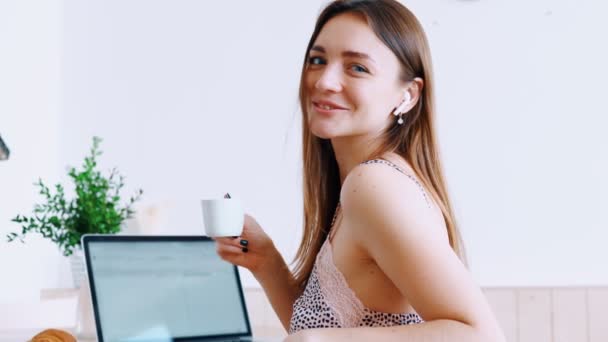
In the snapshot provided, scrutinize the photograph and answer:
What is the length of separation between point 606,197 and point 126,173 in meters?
1.45

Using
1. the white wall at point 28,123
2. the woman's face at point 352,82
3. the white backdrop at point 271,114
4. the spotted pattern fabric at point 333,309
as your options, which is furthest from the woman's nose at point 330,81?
the white wall at point 28,123

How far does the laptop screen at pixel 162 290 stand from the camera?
1506 millimetres

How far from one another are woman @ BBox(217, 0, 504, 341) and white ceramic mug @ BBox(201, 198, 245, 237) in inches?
5.4

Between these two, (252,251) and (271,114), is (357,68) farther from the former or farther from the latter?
(271,114)

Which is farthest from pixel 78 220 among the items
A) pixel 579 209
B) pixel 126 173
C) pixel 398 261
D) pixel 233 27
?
pixel 579 209

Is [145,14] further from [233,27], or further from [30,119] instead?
[30,119]

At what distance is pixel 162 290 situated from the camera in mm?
1595

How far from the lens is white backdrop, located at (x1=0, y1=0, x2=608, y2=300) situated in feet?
7.69

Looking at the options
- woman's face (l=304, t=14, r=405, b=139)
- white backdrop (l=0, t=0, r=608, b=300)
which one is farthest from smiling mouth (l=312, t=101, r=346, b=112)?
white backdrop (l=0, t=0, r=608, b=300)

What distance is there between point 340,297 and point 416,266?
18cm

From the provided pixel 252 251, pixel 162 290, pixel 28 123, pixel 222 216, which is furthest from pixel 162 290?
pixel 28 123

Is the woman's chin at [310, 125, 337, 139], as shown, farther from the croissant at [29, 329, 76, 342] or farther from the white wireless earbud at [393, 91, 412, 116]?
the croissant at [29, 329, 76, 342]

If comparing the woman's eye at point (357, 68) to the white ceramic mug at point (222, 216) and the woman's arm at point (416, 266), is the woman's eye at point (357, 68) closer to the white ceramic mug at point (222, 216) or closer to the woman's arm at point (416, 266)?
the woman's arm at point (416, 266)

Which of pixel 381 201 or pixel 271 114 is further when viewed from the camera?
pixel 271 114
